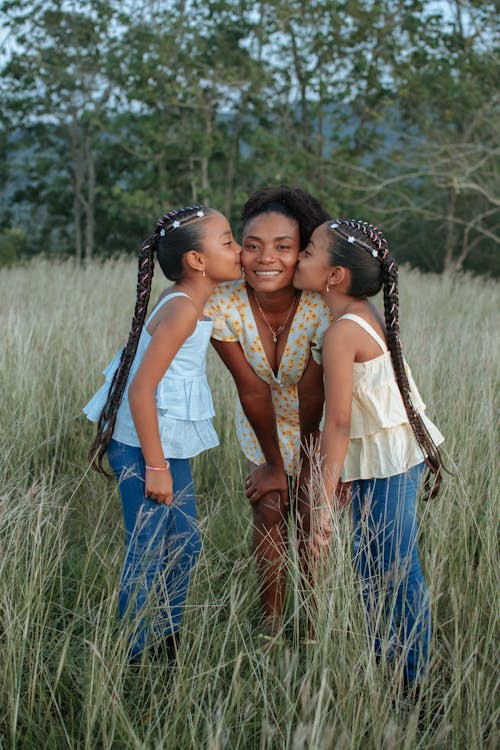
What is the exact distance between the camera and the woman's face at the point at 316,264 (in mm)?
2305

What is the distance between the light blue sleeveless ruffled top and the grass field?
25 centimetres

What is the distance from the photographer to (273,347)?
103 inches

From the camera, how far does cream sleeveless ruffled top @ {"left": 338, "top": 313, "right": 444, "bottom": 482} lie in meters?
2.21

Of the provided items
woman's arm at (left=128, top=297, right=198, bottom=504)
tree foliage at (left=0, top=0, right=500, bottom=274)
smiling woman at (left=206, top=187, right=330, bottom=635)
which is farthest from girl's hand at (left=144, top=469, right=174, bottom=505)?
tree foliage at (left=0, top=0, right=500, bottom=274)

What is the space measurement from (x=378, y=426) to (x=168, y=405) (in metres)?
0.61

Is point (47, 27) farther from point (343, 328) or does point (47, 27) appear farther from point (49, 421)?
point (343, 328)

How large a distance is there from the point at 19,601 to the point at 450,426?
1.87 m

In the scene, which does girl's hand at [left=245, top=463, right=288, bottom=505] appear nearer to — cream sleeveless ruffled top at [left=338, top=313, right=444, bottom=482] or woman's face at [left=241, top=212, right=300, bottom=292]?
cream sleeveless ruffled top at [left=338, top=313, right=444, bottom=482]

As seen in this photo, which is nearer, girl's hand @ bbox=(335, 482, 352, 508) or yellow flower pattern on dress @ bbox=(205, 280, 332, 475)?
girl's hand @ bbox=(335, 482, 352, 508)

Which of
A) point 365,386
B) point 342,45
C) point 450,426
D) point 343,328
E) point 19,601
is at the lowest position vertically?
point 19,601

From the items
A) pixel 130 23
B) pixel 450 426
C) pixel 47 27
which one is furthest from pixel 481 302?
pixel 47 27

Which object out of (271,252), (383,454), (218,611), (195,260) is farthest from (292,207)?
(218,611)

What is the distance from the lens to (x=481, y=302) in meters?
7.56

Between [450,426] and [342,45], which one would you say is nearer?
[450,426]
